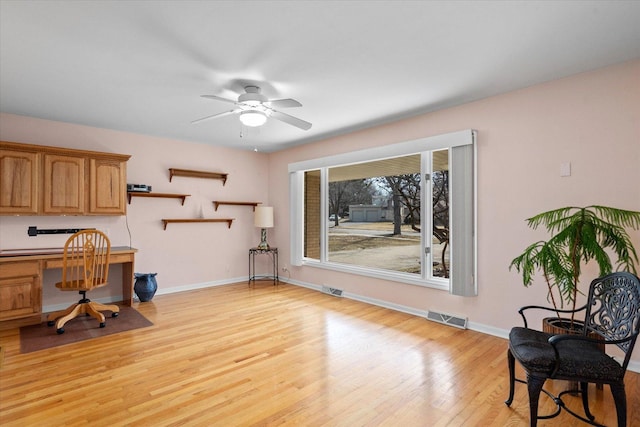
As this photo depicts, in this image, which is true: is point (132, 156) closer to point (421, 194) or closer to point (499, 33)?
point (421, 194)

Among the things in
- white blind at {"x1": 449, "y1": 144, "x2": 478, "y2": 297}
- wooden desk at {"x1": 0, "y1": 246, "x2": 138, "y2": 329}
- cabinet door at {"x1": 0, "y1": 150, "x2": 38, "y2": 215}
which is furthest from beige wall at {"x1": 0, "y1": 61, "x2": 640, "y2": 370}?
wooden desk at {"x1": 0, "y1": 246, "x2": 138, "y2": 329}

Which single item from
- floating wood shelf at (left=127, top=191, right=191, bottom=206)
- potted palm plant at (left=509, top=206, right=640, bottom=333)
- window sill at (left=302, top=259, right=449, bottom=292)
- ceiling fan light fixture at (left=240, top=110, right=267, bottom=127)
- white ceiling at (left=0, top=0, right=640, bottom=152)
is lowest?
window sill at (left=302, top=259, right=449, bottom=292)

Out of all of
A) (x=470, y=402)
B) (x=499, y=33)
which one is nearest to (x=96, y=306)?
(x=470, y=402)

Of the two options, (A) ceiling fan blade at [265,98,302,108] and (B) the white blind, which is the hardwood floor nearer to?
(B) the white blind

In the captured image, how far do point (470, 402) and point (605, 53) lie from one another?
9.06 feet

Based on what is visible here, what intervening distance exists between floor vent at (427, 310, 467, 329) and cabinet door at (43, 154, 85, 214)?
4.57 m

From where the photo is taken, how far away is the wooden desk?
3.49 m

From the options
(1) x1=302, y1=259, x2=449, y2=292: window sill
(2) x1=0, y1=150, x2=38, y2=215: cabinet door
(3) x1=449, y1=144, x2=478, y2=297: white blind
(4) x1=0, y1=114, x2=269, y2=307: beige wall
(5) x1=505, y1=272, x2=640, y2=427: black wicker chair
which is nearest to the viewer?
(5) x1=505, y1=272, x2=640, y2=427: black wicker chair

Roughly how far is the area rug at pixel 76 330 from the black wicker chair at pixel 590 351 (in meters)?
3.67

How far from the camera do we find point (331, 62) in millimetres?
2637

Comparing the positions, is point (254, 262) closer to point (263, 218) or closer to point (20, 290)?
point (263, 218)

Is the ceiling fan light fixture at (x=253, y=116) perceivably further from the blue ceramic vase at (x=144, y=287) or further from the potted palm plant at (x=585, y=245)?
the blue ceramic vase at (x=144, y=287)

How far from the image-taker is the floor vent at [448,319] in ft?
11.7

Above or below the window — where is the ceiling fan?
above
